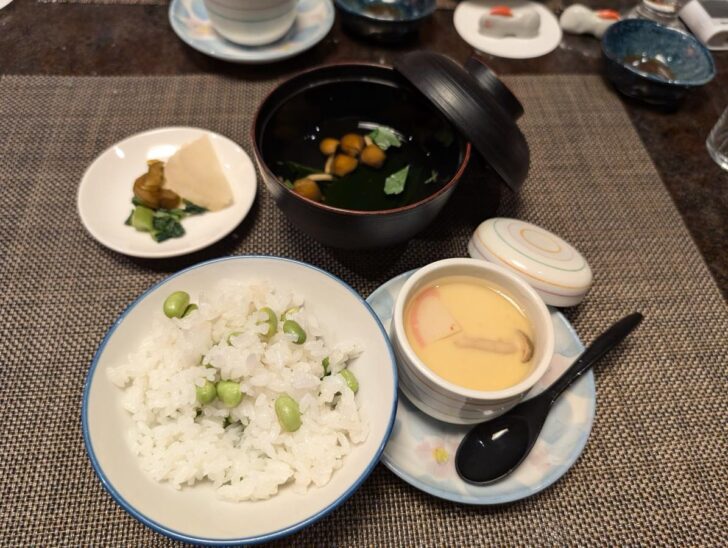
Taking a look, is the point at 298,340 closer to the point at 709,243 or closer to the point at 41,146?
the point at 41,146

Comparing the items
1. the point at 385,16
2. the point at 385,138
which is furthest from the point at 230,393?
the point at 385,16

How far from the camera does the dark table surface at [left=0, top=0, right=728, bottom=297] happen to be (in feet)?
5.67

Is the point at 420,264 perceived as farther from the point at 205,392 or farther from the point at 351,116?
the point at 205,392

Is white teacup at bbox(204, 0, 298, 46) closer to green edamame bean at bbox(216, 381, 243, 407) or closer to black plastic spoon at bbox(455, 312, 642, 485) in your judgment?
green edamame bean at bbox(216, 381, 243, 407)

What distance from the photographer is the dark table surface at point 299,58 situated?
1.73 meters

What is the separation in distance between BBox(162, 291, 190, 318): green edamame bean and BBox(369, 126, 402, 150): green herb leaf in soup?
691mm

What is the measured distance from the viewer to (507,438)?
3.45ft

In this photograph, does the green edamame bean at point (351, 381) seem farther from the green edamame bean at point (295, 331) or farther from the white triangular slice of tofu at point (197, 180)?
the white triangular slice of tofu at point (197, 180)

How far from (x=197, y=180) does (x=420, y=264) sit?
0.66 meters

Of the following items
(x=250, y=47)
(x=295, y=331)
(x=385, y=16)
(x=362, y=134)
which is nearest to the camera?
(x=295, y=331)

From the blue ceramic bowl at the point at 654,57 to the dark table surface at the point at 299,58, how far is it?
0.07 meters

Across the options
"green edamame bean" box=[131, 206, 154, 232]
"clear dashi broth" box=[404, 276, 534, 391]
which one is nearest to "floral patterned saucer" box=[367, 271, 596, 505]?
"clear dashi broth" box=[404, 276, 534, 391]

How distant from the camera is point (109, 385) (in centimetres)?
100

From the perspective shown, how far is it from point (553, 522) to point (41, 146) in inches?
68.0
